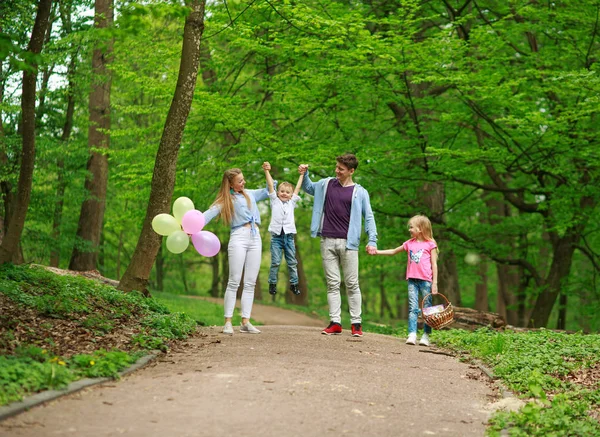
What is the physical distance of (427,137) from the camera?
18500 millimetres

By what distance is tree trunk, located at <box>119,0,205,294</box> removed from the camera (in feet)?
38.3

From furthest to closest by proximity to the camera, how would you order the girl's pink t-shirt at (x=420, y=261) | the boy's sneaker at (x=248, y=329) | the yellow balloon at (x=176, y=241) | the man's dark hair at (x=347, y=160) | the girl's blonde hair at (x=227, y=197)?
the boy's sneaker at (x=248, y=329), the girl's pink t-shirt at (x=420, y=261), the man's dark hair at (x=347, y=160), the girl's blonde hair at (x=227, y=197), the yellow balloon at (x=176, y=241)

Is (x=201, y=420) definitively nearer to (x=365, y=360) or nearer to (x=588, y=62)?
(x=365, y=360)

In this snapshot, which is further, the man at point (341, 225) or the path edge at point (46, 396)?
the man at point (341, 225)

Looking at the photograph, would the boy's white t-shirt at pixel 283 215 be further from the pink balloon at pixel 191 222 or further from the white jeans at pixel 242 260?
the pink balloon at pixel 191 222

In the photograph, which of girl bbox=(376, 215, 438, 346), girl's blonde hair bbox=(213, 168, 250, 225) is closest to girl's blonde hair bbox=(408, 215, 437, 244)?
girl bbox=(376, 215, 438, 346)

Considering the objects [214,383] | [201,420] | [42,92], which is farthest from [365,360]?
[42,92]

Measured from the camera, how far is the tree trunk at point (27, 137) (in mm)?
11492

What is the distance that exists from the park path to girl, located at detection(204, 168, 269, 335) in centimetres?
118

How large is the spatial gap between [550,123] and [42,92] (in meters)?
13.0

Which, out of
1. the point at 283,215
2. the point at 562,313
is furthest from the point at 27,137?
the point at 562,313

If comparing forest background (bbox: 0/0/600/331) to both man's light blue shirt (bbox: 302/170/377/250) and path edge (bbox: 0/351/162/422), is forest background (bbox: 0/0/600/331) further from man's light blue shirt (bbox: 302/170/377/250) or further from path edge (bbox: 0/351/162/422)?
path edge (bbox: 0/351/162/422)

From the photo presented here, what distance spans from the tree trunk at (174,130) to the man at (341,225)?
2.20m

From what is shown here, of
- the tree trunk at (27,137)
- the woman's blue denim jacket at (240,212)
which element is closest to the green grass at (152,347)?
the tree trunk at (27,137)
